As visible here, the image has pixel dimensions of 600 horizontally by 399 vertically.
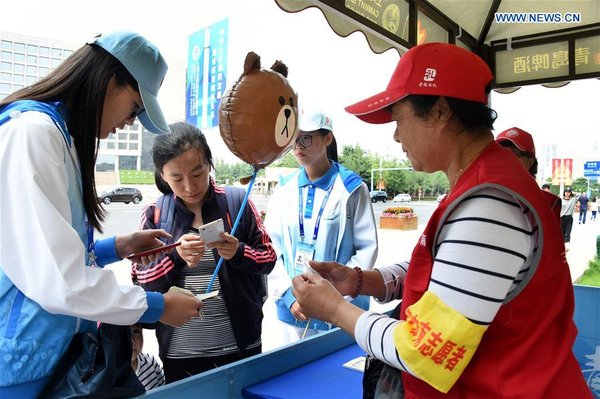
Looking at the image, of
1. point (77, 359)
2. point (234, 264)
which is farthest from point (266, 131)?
point (77, 359)

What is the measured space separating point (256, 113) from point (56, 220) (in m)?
0.61

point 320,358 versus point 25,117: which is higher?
point 25,117

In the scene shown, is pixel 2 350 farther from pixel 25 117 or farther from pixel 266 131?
pixel 266 131

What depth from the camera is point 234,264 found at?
4.86 feet

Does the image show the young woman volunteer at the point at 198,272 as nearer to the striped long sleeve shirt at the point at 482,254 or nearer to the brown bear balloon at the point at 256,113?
the brown bear balloon at the point at 256,113

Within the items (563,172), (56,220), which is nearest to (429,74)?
(56,220)

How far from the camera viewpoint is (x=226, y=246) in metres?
1.38

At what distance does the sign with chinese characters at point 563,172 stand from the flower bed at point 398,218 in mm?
3060

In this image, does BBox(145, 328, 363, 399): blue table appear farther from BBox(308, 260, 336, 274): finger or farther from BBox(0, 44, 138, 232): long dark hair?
BBox(0, 44, 138, 232): long dark hair

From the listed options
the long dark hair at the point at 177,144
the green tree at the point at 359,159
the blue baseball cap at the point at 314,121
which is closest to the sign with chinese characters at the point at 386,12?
the blue baseball cap at the point at 314,121

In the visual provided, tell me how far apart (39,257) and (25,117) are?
0.24 m

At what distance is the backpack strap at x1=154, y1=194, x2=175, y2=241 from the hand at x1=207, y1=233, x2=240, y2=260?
0.24 meters

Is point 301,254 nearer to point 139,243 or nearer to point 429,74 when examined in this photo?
point 139,243

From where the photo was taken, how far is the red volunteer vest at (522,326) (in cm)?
72
